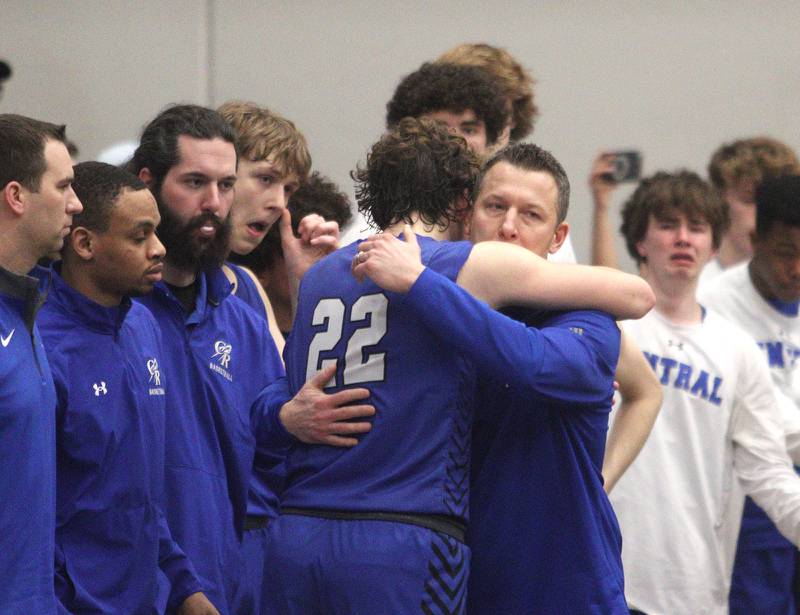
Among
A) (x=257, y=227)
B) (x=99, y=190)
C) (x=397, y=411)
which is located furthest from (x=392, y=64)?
(x=397, y=411)

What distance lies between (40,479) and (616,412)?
211cm

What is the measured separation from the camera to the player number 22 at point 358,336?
3066mm

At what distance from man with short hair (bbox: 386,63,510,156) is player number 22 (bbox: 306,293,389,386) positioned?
5.98ft

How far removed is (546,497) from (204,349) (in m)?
1.11

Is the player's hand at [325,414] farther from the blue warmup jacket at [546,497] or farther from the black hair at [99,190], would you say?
the black hair at [99,190]

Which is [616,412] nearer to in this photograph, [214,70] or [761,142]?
[761,142]

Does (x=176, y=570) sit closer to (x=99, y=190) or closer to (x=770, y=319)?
(x=99, y=190)

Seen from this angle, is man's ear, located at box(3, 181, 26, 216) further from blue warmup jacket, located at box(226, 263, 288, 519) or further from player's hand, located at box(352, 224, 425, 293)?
blue warmup jacket, located at box(226, 263, 288, 519)

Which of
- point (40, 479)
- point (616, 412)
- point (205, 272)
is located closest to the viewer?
point (40, 479)

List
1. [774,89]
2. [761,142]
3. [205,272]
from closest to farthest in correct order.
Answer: [205,272]
[761,142]
[774,89]

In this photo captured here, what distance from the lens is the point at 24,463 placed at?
2980 millimetres

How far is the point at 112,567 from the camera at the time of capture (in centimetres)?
333

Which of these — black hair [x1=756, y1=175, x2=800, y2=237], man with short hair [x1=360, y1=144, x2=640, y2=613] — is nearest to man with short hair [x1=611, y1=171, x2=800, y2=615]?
black hair [x1=756, y1=175, x2=800, y2=237]

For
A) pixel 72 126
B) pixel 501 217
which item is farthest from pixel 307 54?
pixel 501 217
